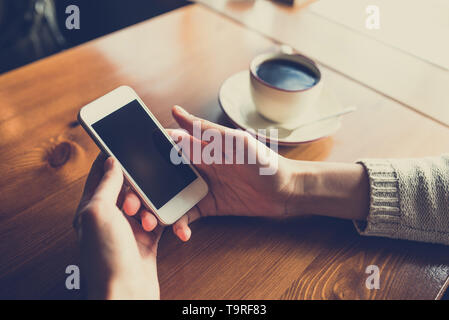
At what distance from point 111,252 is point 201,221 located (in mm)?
156

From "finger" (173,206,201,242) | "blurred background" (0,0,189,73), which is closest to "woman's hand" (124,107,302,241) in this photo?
"finger" (173,206,201,242)

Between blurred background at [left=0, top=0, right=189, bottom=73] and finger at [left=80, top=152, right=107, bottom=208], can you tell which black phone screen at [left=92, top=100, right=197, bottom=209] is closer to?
finger at [left=80, top=152, right=107, bottom=208]

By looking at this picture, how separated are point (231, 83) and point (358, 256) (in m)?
0.42

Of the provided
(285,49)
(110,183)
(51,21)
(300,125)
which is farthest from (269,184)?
(51,21)

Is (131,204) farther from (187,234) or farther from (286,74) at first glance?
(286,74)

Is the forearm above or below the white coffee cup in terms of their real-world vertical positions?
below

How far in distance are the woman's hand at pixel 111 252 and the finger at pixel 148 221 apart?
27 mm

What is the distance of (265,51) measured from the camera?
2.84 ft

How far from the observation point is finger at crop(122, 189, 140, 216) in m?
0.52

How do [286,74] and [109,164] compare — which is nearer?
[109,164]

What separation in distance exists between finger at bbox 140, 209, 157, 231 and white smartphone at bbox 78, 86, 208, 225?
0.01 m

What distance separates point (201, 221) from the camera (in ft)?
1.77

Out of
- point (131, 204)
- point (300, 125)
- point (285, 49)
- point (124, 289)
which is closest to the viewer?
point (124, 289)
